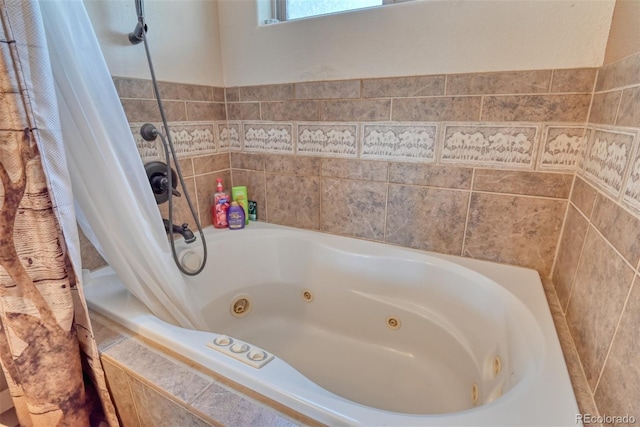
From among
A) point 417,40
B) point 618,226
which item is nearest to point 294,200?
point 417,40

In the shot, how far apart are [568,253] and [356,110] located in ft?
3.05

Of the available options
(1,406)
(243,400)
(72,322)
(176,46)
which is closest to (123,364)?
(72,322)

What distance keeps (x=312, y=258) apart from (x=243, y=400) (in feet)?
2.81

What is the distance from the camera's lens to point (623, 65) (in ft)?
2.68

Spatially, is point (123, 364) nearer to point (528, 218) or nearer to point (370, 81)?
point (370, 81)

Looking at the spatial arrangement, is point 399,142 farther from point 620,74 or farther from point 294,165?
point 620,74

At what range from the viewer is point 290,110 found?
4.98 ft

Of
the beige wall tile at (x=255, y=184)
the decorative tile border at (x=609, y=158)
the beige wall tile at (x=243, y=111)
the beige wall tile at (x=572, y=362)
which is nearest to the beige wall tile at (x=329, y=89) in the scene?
the beige wall tile at (x=243, y=111)

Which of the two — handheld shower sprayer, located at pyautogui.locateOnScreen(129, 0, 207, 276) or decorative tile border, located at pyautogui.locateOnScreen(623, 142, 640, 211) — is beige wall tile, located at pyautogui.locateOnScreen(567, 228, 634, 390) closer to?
decorative tile border, located at pyautogui.locateOnScreen(623, 142, 640, 211)

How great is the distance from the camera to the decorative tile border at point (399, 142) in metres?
1.27

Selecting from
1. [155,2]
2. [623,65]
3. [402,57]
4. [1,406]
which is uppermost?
[155,2]

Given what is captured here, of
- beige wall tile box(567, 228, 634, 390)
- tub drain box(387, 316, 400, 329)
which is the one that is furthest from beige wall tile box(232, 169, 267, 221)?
beige wall tile box(567, 228, 634, 390)

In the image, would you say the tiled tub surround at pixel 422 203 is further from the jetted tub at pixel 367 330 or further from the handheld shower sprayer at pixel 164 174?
the handheld shower sprayer at pixel 164 174

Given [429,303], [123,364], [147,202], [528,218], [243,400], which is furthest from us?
[429,303]
